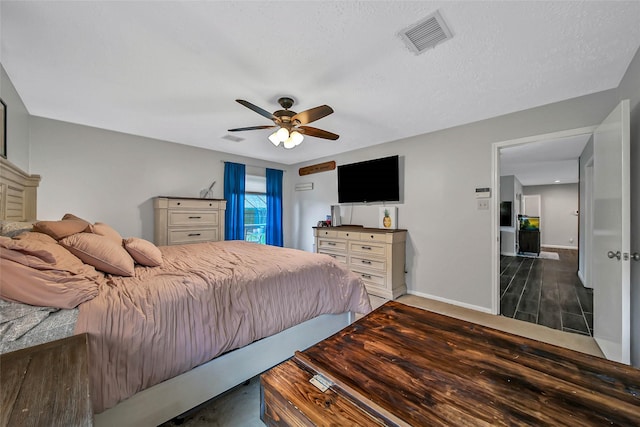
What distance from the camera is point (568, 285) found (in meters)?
3.90

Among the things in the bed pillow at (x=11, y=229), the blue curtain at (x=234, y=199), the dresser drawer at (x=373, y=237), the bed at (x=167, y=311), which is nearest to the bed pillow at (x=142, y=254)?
the bed at (x=167, y=311)

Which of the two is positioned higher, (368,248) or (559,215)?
(559,215)

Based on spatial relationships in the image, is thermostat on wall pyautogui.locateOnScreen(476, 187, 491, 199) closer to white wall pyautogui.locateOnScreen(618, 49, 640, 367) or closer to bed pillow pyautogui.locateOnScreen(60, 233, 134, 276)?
white wall pyautogui.locateOnScreen(618, 49, 640, 367)

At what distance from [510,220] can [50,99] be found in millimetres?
9156

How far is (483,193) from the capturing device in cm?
293

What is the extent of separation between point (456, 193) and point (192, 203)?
386 cm

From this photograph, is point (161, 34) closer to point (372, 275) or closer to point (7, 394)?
point (7, 394)

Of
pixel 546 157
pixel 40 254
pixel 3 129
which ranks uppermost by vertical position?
pixel 546 157

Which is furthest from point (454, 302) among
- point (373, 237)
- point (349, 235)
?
point (349, 235)

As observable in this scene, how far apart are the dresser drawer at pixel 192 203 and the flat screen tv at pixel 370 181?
223 centimetres

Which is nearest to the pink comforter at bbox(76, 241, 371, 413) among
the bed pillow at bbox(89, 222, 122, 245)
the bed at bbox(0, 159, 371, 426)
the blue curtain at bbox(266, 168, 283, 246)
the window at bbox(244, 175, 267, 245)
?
the bed at bbox(0, 159, 371, 426)

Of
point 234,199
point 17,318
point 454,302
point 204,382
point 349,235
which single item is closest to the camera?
point 17,318

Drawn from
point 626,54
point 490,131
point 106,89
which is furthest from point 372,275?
point 106,89

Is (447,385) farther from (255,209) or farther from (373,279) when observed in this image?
(255,209)
